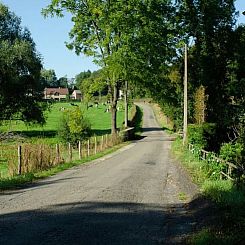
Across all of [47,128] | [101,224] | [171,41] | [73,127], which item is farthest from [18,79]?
[101,224]

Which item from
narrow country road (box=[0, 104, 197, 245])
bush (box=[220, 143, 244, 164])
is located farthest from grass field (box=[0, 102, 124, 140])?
narrow country road (box=[0, 104, 197, 245])

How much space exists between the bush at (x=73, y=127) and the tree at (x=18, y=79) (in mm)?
6508

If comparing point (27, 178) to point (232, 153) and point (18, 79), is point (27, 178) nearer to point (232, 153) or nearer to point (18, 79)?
point (232, 153)

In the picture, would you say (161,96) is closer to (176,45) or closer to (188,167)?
(176,45)

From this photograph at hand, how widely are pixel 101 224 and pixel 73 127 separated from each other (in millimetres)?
36343

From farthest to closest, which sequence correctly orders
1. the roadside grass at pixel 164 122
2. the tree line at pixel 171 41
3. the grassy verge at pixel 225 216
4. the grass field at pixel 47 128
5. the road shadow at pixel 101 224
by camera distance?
the roadside grass at pixel 164 122 < the grass field at pixel 47 128 < the tree line at pixel 171 41 < the road shadow at pixel 101 224 < the grassy verge at pixel 225 216

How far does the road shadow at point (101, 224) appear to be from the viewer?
28.2 ft

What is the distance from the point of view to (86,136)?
47.6 meters

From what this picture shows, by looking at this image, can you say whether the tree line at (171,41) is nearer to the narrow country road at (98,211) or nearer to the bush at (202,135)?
the bush at (202,135)

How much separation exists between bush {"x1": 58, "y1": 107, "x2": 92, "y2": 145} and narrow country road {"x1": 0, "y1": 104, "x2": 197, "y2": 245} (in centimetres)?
2770

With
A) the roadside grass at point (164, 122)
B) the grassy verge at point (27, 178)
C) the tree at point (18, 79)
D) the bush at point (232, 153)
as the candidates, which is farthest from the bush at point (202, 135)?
the roadside grass at point (164, 122)

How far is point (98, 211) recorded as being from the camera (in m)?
11.2

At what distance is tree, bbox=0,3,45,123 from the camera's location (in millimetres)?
47812

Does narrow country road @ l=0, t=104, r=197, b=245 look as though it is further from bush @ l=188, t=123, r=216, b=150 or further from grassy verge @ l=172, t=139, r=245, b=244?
bush @ l=188, t=123, r=216, b=150
